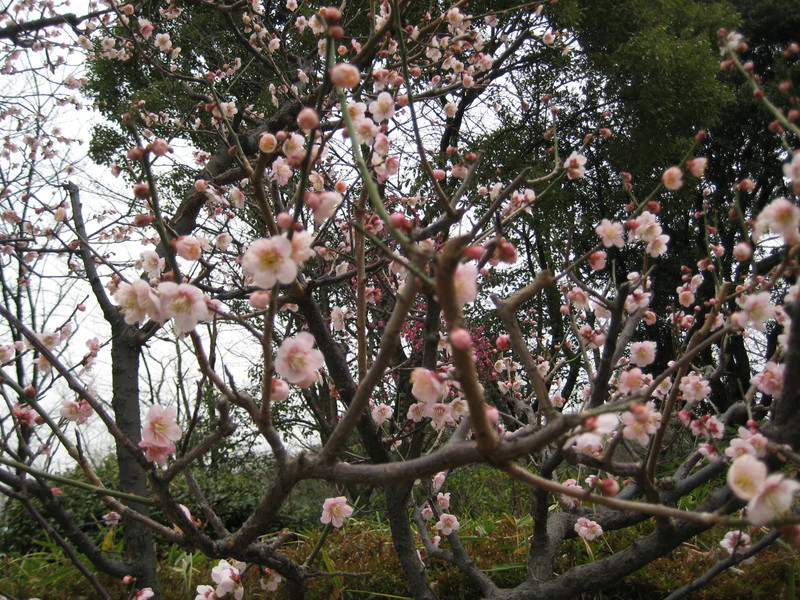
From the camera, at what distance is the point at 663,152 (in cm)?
573

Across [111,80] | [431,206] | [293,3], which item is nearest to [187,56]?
[111,80]

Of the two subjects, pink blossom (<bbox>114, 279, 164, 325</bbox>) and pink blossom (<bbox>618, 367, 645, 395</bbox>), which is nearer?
pink blossom (<bbox>114, 279, 164, 325</bbox>)

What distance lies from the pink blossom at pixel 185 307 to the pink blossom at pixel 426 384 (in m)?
0.41

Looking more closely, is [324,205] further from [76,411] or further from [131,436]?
[131,436]

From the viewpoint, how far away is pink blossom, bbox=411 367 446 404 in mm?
896

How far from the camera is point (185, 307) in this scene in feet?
3.05

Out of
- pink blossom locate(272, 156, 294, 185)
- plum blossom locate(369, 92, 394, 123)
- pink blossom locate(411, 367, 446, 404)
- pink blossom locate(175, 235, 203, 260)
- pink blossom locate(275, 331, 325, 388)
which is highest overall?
plum blossom locate(369, 92, 394, 123)

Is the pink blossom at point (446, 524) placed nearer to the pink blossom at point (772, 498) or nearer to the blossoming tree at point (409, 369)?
the blossoming tree at point (409, 369)

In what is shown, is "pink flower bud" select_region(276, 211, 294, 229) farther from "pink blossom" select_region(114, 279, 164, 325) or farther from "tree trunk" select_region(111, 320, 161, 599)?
"tree trunk" select_region(111, 320, 161, 599)

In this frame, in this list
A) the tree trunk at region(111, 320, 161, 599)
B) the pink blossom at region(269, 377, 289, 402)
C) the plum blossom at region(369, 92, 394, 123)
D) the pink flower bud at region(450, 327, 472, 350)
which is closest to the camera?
the pink flower bud at region(450, 327, 472, 350)

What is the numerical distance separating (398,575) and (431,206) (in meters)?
4.27

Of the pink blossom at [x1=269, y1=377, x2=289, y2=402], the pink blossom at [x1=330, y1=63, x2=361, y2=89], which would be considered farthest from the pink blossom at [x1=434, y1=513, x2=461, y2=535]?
the pink blossom at [x1=330, y1=63, x2=361, y2=89]

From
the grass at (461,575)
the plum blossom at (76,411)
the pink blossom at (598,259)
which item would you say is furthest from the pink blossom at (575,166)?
the plum blossom at (76,411)

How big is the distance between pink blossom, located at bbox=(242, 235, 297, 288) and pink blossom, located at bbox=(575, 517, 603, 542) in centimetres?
167
